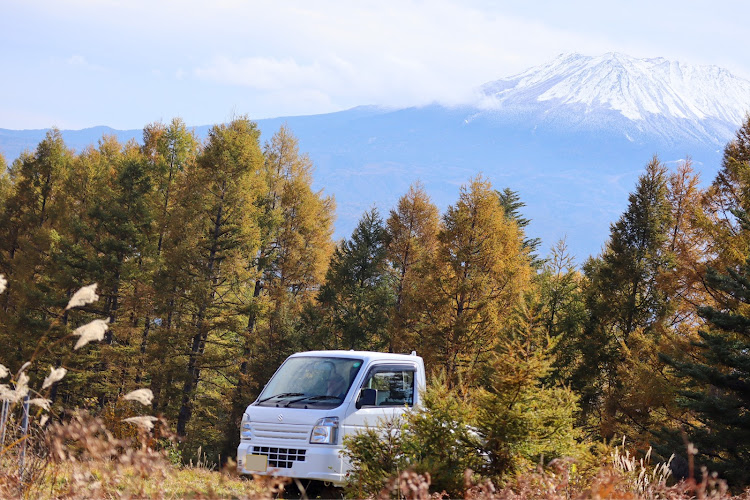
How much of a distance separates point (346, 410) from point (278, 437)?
35.5 inches

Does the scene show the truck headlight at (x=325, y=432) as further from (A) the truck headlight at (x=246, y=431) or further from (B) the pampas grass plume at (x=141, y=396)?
(B) the pampas grass plume at (x=141, y=396)

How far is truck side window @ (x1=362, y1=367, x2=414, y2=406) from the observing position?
9.64 meters

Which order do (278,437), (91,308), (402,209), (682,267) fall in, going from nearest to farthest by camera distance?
(278,437)
(682,267)
(91,308)
(402,209)

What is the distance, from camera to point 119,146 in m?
40.2

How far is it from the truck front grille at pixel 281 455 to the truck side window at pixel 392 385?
125 cm

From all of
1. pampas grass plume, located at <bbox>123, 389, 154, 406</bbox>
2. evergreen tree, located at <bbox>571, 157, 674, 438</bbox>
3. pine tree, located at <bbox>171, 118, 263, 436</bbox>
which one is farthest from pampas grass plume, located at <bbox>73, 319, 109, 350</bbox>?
pine tree, located at <bbox>171, 118, 263, 436</bbox>

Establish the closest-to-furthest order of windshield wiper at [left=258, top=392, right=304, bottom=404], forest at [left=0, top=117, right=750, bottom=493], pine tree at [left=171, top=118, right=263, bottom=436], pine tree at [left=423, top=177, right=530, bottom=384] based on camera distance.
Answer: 1. windshield wiper at [left=258, top=392, right=304, bottom=404]
2. forest at [left=0, top=117, right=750, bottom=493]
3. pine tree at [left=423, top=177, right=530, bottom=384]
4. pine tree at [left=171, top=118, right=263, bottom=436]

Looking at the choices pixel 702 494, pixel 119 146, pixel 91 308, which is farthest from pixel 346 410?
pixel 119 146

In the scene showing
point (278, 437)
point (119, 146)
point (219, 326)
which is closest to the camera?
point (278, 437)

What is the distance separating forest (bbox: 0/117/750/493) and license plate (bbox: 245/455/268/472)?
1015cm

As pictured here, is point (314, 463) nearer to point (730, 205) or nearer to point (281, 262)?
point (730, 205)

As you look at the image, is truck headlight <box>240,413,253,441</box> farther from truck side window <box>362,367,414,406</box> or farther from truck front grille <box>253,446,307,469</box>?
truck side window <box>362,367,414,406</box>

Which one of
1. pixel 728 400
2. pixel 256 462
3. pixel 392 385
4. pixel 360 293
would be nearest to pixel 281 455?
pixel 256 462

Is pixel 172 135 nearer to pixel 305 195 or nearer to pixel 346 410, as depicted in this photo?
pixel 305 195
